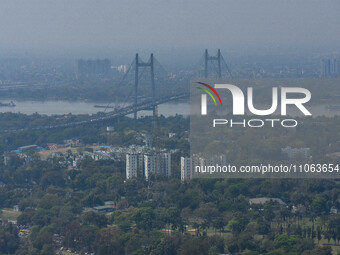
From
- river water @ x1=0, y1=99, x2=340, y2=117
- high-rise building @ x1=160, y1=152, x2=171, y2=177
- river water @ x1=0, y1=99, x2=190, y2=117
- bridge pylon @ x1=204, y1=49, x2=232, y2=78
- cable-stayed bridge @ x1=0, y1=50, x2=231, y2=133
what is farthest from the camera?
bridge pylon @ x1=204, y1=49, x2=232, y2=78

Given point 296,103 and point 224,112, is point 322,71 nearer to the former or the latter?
point 224,112

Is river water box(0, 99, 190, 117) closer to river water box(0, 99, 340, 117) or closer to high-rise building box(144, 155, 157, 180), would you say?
river water box(0, 99, 340, 117)

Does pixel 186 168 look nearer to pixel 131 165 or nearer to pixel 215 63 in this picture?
pixel 131 165

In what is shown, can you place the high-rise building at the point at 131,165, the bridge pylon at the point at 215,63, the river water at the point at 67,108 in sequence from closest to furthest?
the high-rise building at the point at 131,165
the river water at the point at 67,108
the bridge pylon at the point at 215,63

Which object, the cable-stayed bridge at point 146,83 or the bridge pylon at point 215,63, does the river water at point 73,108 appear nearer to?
the cable-stayed bridge at point 146,83

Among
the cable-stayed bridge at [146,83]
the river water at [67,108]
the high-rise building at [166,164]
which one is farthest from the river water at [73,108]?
the high-rise building at [166,164]

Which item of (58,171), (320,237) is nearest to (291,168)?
(320,237)
